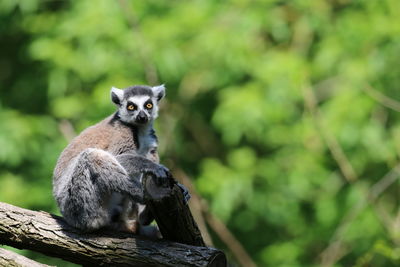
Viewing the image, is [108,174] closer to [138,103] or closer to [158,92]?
[138,103]

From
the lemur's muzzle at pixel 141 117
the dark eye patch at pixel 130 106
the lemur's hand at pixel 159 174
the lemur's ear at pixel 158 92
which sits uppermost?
the lemur's ear at pixel 158 92

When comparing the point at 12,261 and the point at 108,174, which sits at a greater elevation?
the point at 108,174

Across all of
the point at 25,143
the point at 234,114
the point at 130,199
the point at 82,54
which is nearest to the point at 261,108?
the point at 234,114

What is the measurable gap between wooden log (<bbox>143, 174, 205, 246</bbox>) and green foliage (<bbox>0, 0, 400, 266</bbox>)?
3.34 meters

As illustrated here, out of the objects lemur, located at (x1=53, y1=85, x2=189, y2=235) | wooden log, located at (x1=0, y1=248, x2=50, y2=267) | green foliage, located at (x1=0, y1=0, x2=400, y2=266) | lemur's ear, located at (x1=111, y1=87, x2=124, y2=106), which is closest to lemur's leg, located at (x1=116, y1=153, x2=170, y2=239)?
lemur, located at (x1=53, y1=85, x2=189, y2=235)

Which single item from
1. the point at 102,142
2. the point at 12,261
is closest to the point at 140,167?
the point at 102,142

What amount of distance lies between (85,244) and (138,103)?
125 cm

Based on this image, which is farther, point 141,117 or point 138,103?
point 138,103

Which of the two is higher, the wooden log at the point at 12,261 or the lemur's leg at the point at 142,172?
the lemur's leg at the point at 142,172

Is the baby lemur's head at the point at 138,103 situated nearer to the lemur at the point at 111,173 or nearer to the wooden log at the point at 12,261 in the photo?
the lemur at the point at 111,173

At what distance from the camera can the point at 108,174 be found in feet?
13.8

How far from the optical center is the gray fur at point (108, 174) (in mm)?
4184

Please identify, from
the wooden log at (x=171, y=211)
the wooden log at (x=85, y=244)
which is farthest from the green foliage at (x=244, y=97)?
the wooden log at (x=171, y=211)

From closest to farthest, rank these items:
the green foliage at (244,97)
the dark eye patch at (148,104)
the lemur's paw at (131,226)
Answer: the lemur's paw at (131,226), the dark eye patch at (148,104), the green foliage at (244,97)
